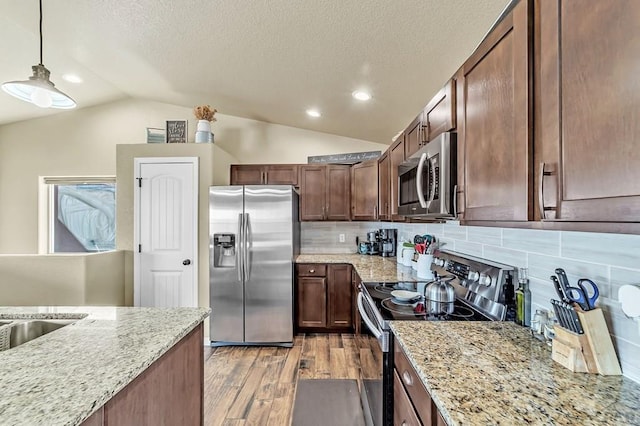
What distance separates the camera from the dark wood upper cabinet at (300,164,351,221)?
13.0ft

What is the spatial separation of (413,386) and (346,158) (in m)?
3.24

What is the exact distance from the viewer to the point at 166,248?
3.34 meters

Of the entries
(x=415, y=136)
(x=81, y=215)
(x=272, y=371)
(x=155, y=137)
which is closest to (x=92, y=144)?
(x=81, y=215)

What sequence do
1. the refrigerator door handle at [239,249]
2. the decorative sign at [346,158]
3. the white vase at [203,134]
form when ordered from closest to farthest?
the refrigerator door handle at [239,249] < the white vase at [203,134] < the decorative sign at [346,158]

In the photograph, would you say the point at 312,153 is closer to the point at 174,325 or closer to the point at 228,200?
the point at 228,200

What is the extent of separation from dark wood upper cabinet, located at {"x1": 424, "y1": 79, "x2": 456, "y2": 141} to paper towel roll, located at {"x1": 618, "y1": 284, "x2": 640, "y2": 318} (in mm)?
840

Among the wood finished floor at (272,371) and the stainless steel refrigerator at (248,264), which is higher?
the stainless steel refrigerator at (248,264)

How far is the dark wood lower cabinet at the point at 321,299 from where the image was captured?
3.53m

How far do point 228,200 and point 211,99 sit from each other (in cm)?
130

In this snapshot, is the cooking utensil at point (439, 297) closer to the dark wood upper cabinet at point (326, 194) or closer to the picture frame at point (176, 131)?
the dark wood upper cabinet at point (326, 194)

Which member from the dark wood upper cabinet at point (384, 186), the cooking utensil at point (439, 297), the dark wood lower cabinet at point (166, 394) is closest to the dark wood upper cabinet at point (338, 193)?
the dark wood upper cabinet at point (384, 186)

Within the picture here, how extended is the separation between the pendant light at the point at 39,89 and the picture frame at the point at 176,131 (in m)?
1.60

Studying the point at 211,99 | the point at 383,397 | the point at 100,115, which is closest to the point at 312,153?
the point at 211,99

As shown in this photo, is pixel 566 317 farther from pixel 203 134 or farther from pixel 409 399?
pixel 203 134
